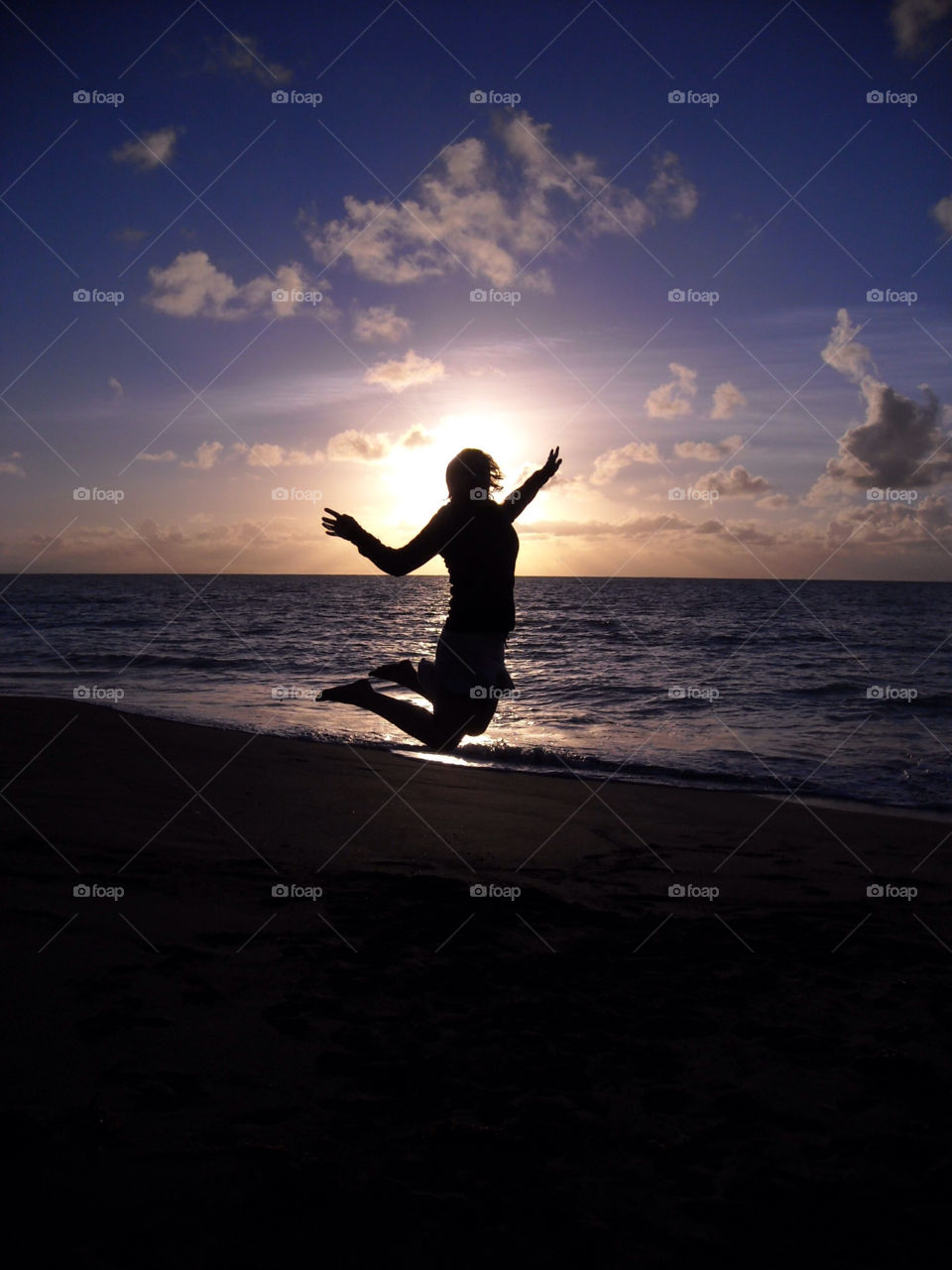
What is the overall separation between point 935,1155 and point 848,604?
6837cm

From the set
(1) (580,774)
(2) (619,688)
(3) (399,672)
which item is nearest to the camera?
(3) (399,672)

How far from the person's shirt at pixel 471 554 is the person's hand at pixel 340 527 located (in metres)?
0.05

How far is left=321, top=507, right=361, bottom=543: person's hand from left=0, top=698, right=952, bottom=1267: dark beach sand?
2.05 m

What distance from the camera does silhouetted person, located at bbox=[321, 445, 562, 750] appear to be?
461cm

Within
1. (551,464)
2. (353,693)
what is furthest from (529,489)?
(353,693)

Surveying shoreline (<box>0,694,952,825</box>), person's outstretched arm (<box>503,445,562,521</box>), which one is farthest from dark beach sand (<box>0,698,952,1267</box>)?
shoreline (<box>0,694,952,825</box>)

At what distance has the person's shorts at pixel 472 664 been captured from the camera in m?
4.81

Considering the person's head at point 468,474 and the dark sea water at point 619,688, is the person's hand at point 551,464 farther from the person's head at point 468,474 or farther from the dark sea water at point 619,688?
the dark sea water at point 619,688

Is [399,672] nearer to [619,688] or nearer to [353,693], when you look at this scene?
[353,693]

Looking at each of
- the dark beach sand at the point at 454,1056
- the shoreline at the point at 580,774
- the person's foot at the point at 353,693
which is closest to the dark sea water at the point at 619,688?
the shoreline at the point at 580,774

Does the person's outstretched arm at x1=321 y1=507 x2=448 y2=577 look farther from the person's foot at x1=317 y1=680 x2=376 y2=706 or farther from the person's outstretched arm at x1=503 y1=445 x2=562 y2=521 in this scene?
the person's foot at x1=317 y1=680 x2=376 y2=706

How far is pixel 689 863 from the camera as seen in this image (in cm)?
693

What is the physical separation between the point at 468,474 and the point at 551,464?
609 mm

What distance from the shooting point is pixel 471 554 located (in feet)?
15.4
